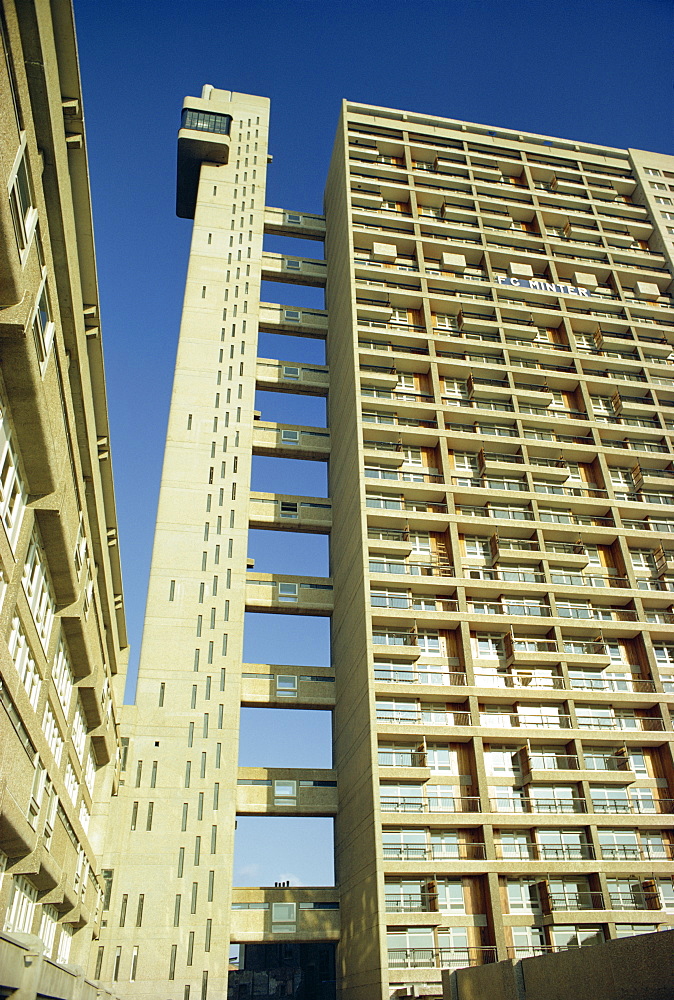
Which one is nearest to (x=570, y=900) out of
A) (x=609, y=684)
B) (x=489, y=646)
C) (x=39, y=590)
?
(x=609, y=684)

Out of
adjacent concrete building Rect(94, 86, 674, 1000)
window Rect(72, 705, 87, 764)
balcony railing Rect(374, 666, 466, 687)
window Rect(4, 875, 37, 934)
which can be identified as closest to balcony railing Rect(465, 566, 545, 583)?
adjacent concrete building Rect(94, 86, 674, 1000)

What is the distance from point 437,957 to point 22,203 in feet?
118

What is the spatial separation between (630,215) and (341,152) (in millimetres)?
24197

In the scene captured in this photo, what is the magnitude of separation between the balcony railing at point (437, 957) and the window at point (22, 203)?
112 ft

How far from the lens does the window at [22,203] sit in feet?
52.7

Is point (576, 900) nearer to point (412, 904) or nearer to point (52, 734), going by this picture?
point (412, 904)

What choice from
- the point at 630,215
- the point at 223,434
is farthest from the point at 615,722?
the point at 630,215

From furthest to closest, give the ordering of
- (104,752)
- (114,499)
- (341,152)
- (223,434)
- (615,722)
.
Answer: (341,152), (223,434), (615,722), (104,752), (114,499)

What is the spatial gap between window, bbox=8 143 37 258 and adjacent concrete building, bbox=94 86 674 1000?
3103 cm

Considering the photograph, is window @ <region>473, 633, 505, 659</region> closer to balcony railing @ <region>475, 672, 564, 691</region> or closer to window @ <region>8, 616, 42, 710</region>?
balcony railing @ <region>475, 672, 564, 691</region>

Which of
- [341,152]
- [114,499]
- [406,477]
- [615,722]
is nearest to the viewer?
[114,499]

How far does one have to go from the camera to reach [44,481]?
66.9 ft

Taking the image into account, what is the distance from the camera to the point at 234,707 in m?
47.3

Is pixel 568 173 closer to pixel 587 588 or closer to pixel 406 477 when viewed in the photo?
pixel 406 477
